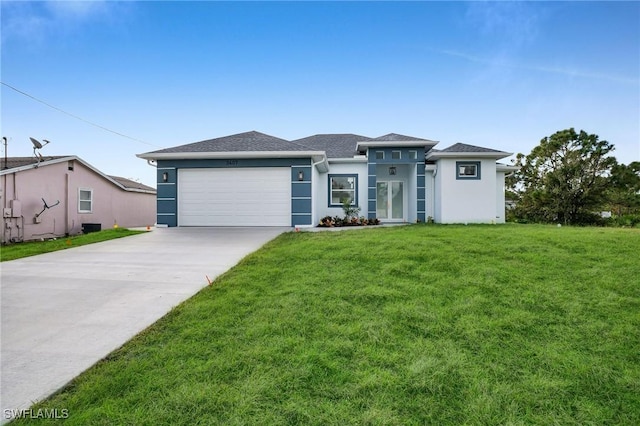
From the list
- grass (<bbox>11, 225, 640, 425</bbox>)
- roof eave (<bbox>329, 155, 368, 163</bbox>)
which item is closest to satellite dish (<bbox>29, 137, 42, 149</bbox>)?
roof eave (<bbox>329, 155, 368, 163</bbox>)

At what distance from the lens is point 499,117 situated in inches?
611

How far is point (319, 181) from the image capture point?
14.5 meters

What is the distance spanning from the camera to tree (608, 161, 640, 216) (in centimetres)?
1775

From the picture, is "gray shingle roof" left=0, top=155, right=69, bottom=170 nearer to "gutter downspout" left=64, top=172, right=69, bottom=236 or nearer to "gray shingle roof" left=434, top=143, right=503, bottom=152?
"gutter downspout" left=64, top=172, right=69, bottom=236

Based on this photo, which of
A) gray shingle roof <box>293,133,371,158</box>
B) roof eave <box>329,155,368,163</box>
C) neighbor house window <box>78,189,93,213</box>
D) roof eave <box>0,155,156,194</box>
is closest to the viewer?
roof eave <box>0,155,156,194</box>

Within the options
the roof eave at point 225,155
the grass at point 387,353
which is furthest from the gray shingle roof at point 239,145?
the grass at point 387,353

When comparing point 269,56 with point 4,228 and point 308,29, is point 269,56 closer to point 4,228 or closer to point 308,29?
point 308,29

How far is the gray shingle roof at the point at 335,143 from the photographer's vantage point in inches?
617

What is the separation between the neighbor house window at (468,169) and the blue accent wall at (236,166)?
693 cm

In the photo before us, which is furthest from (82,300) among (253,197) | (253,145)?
(253,145)

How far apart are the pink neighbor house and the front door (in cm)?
1365

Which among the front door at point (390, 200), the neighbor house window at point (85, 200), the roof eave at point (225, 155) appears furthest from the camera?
the front door at point (390, 200)

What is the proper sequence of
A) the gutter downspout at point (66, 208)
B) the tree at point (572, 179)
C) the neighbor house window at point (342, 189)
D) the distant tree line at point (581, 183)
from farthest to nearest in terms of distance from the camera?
the tree at point (572, 179) → the distant tree line at point (581, 183) → the neighbor house window at point (342, 189) → the gutter downspout at point (66, 208)

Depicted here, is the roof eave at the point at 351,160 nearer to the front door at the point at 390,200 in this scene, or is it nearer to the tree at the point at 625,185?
the front door at the point at 390,200
